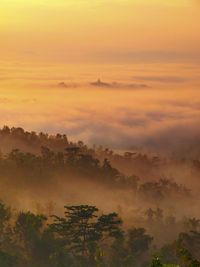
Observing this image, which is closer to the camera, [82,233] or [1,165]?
[82,233]

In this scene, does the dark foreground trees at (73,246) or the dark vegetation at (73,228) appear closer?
the dark foreground trees at (73,246)

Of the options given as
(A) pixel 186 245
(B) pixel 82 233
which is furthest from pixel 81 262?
Result: (A) pixel 186 245

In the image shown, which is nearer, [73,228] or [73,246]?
[73,246]

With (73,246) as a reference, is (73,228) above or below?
above

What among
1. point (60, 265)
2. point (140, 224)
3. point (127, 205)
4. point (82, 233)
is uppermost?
point (127, 205)

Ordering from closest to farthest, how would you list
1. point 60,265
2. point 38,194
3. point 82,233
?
1. point 60,265
2. point 82,233
3. point 38,194

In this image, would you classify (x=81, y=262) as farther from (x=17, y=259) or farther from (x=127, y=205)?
(x=127, y=205)

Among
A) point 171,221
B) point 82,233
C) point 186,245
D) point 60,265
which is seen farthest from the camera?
point 171,221

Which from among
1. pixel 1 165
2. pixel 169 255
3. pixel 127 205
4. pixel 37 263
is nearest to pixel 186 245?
pixel 169 255

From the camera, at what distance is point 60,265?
102 m

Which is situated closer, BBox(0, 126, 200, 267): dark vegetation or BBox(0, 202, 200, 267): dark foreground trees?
BBox(0, 202, 200, 267): dark foreground trees

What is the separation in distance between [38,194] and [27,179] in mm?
6003

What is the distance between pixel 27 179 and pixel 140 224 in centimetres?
4267

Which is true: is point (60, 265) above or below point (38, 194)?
below
